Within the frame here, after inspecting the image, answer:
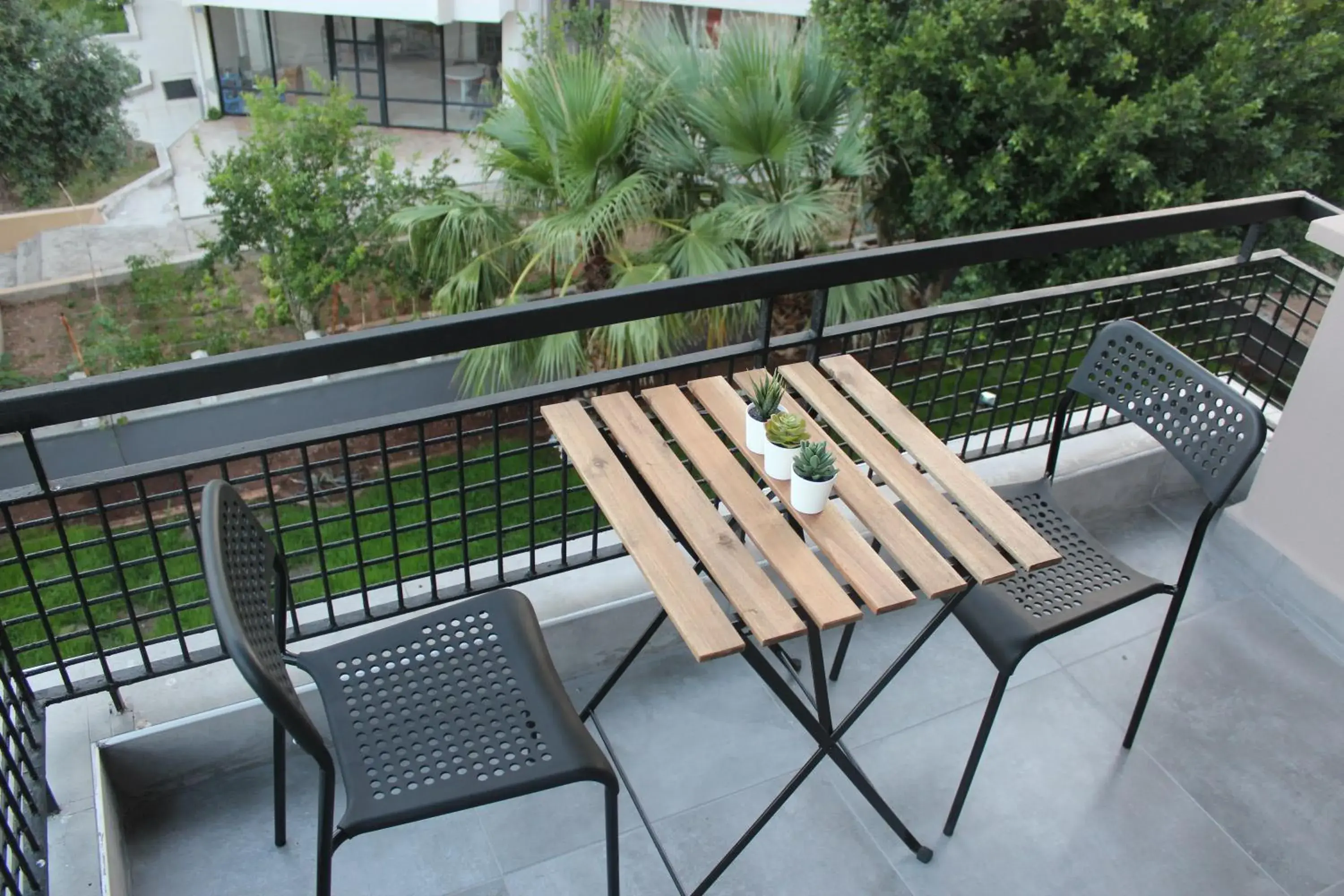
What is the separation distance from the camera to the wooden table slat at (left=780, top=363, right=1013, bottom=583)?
1.76 metres

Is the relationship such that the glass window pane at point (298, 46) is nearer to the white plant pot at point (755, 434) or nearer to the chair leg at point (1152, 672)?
the white plant pot at point (755, 434)

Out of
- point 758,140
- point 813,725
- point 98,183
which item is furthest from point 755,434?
point 98,183

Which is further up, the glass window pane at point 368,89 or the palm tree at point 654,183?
the palm tree at point 654,183

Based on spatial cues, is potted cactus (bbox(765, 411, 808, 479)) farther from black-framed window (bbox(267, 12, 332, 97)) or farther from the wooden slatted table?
black-framed window (bbox(267, 12, 332, 97))

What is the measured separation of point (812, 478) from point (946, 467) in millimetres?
358

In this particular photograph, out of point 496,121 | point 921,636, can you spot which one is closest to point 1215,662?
point 921,636

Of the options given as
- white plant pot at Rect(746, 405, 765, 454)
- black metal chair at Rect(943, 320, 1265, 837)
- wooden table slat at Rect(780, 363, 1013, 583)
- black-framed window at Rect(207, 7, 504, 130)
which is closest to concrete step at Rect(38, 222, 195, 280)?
black-framed window at Rect(207, 7, 504, 130)

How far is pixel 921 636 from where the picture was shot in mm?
1963

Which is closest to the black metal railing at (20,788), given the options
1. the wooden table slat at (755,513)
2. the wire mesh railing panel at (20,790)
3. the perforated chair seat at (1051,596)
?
the wire mesh railing panel at (20,790)

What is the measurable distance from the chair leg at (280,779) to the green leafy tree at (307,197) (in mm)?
7021

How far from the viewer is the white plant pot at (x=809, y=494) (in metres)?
1.81

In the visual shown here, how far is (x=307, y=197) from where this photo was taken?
862 cm

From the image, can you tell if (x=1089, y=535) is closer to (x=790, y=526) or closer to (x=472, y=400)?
(x=790, y=526)

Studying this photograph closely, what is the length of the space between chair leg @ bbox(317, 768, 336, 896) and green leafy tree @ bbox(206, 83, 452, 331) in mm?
7479
